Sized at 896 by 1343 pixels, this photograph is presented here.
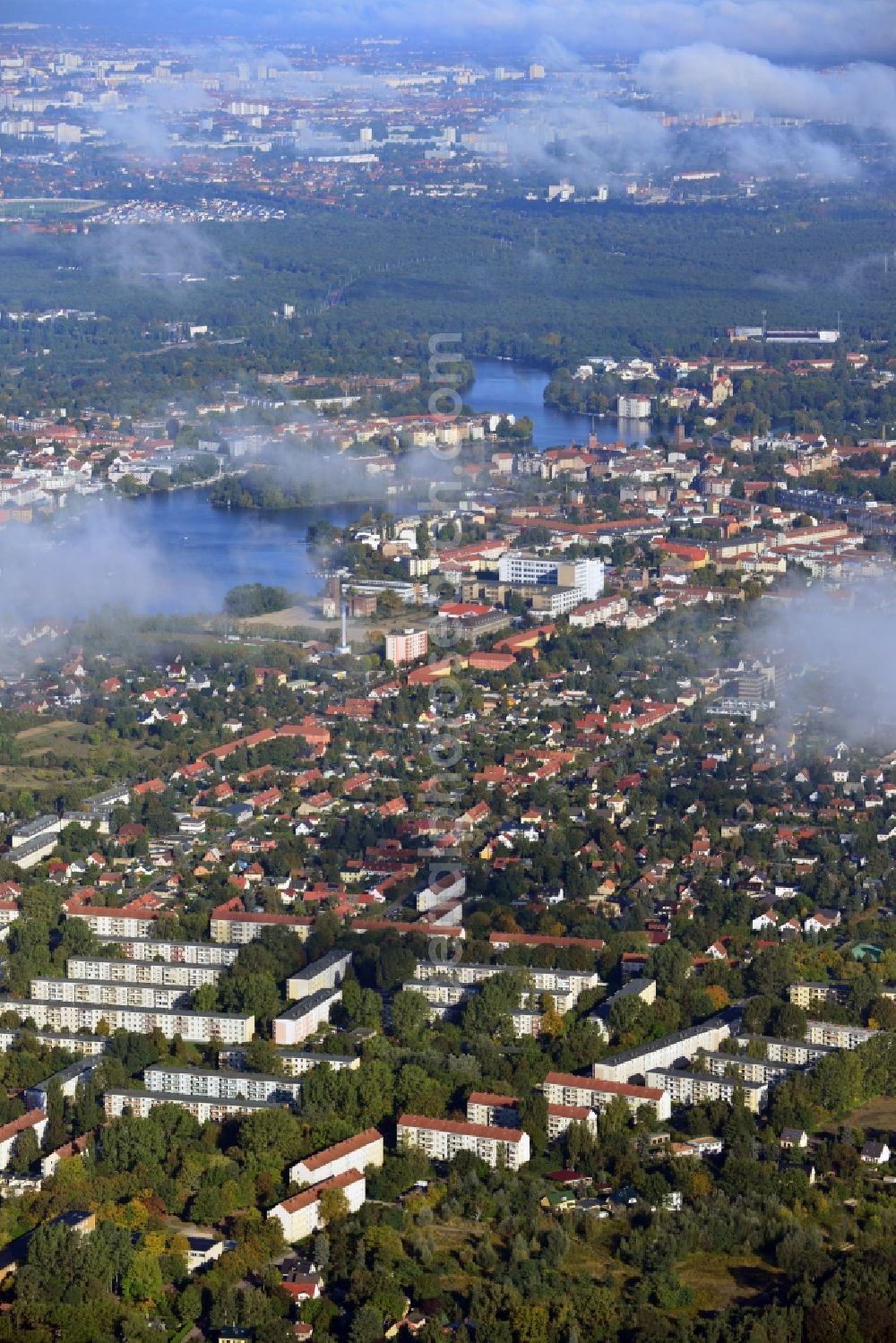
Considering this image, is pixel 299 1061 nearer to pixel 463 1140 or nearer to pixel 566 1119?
pixel 463 1140

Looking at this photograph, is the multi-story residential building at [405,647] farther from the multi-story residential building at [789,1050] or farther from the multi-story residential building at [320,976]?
the multi-story residential building at [789,1050]

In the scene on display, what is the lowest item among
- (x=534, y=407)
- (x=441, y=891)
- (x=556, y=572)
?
(x=534, y=407)

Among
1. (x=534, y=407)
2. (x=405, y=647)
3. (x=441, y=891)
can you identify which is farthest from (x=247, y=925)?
(x=534, y=407)

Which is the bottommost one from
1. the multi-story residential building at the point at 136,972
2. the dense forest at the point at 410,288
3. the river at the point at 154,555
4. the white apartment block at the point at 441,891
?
the dense forest at the point at 410,288

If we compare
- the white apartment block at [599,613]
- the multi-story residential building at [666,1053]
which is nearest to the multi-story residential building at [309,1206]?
the multi-story residential building at [666,1053]

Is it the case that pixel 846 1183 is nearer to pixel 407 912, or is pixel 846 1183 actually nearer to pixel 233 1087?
pixel 233 1087

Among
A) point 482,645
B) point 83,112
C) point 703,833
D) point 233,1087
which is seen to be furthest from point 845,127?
point 233,1087
